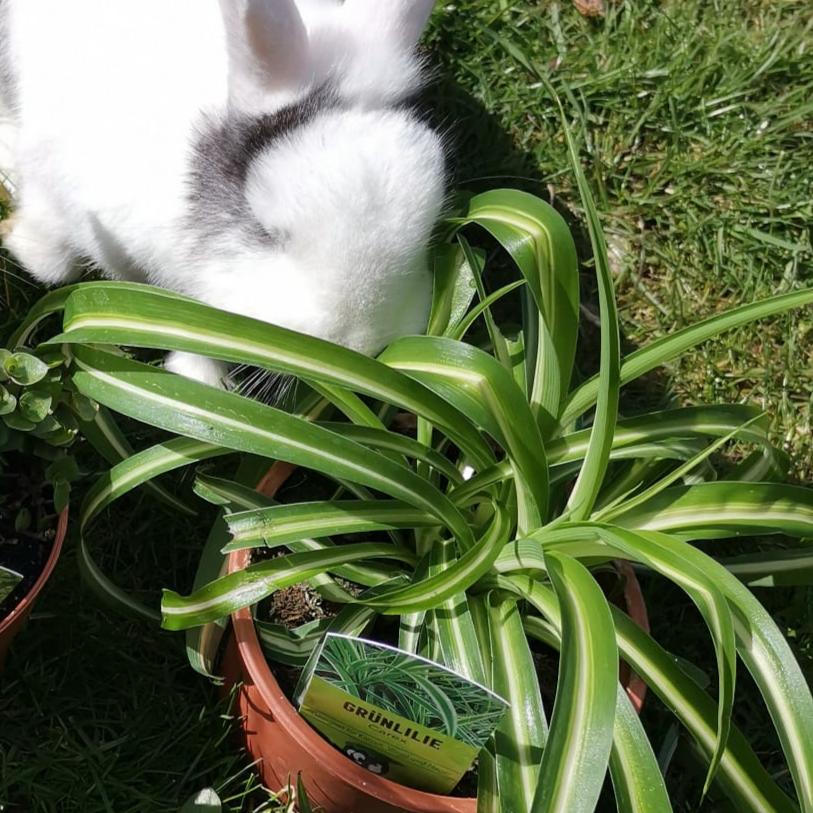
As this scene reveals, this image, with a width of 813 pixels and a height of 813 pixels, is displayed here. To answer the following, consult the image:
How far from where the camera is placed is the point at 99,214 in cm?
179

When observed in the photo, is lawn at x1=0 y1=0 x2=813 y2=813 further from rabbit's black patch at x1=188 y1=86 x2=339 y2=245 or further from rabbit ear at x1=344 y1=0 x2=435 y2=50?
rabbit's black patch at x1=188 y1=86 x2=339 y2=245

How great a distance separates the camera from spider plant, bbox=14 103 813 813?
1.41 metres

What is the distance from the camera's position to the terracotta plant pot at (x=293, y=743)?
1.54m

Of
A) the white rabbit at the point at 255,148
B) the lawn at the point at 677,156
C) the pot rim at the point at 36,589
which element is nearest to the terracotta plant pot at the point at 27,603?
the pot rim at the point at 36,589

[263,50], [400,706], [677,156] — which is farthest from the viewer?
[677,156]

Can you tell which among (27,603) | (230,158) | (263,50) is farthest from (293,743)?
(263,50)

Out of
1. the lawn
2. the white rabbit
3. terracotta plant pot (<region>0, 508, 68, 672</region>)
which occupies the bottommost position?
the lawn

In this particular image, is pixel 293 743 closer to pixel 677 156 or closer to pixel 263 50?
pixel 263 50

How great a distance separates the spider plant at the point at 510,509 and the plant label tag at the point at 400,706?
3.3 inches

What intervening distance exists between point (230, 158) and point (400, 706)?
0.92 m

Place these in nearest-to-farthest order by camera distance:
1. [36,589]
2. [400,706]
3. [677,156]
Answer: [400,706]
[36,589]
[677,156]

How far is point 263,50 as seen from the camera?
5.10 feet

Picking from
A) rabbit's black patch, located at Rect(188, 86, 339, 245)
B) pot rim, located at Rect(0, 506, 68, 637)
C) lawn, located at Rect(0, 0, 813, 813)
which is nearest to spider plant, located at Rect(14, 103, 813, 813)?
pot rim, located at Rect(0, 506, 68, 637)

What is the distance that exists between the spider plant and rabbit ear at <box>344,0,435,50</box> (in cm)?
32
